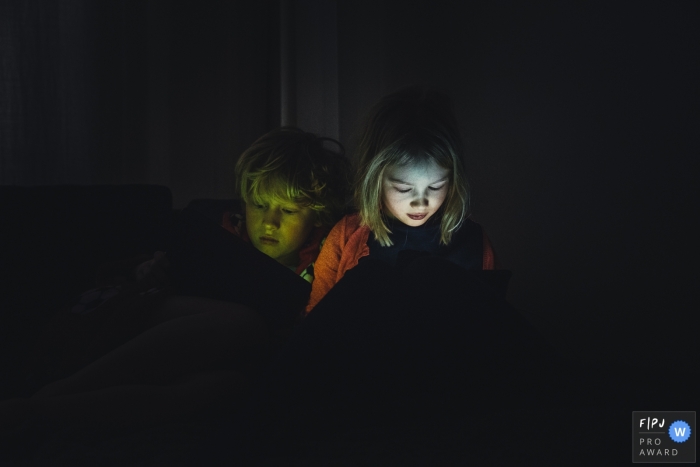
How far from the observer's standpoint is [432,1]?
152 cm

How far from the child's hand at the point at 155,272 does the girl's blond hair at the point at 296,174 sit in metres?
0.21

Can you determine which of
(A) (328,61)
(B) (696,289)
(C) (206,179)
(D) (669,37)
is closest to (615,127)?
(D) (669,37)

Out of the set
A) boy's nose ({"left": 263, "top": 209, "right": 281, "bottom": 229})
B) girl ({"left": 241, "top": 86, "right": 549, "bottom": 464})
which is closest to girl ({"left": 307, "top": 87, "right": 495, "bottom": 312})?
boy's nose ({"left": 263, "top": 209, "right": 281, "bottom": 229})

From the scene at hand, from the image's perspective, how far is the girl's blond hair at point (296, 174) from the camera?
1084mm

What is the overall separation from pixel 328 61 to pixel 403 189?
2.91ft

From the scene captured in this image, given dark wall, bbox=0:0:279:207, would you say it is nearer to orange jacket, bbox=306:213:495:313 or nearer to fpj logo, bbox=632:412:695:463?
orange jacket, bbox=306:213:495:313

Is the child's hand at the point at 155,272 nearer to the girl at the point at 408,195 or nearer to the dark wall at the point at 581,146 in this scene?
the girl at the point at 408,195

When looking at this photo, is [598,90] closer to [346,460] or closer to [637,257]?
[637,257]

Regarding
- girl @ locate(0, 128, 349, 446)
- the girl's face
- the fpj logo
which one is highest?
the girl's face

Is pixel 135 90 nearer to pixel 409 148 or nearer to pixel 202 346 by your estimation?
pixel 409 148

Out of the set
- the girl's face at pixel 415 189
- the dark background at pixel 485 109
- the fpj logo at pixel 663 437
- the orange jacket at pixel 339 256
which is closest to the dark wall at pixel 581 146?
the dark background at pixel 485 109

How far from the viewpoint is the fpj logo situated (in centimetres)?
66

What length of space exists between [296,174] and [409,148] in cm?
23

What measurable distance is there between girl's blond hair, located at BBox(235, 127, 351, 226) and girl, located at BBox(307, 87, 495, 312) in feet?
0.20
